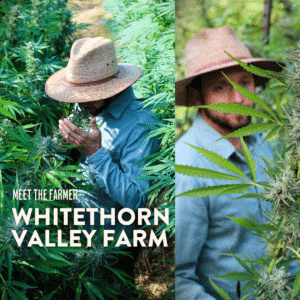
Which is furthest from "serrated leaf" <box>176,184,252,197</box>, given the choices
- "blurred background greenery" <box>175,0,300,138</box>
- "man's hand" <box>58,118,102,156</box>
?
"man's hand" <box>58,118,102,156</box>

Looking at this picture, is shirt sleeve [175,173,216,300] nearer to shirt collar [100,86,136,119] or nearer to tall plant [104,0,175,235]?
tall plant [104,0,175,235]

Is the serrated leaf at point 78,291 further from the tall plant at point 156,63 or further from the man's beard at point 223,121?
the man's beard at point 223,121

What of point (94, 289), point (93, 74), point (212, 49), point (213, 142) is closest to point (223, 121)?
point (213, 142)

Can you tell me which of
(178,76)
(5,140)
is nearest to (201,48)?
(178,76)

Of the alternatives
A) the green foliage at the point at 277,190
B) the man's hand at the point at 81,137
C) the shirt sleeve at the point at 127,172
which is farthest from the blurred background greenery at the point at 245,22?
the green foliage at the point at 277,190

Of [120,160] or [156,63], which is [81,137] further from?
[156,63]

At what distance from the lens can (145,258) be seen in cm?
102

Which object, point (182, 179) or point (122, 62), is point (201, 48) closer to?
point (122, 62)

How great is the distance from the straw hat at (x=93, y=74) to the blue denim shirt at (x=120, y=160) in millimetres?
49

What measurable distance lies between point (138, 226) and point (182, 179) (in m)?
0.22

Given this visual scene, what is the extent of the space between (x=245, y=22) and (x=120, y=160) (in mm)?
542

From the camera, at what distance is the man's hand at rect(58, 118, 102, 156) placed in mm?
856

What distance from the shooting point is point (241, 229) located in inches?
33.8

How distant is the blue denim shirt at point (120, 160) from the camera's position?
891mm
